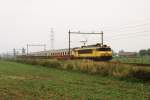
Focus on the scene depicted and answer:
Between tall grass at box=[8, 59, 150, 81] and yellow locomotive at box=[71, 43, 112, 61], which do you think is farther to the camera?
yellow locomotive at box=[71, 43, 112, 61]

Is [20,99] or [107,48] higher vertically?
[107,48]

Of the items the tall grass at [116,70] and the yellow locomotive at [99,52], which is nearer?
the tall grass at [116,70]

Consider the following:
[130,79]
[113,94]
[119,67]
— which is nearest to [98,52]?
[119,67]

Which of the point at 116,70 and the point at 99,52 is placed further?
the point at 99,52

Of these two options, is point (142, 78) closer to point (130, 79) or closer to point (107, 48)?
point (130, 79)

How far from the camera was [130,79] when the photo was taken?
70.6 ft

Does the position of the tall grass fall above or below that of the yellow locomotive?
below

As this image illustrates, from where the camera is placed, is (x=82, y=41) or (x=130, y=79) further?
(x=82, y=41)

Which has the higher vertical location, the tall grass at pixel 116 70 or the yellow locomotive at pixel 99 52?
the yellow locomotive at pixel 99 52

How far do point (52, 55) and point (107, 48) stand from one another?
22.5 m

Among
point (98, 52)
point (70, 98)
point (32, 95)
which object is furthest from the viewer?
point (98, 52)

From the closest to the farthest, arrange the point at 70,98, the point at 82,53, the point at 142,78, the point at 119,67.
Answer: the point at 70,98 < the point at 142,78 < the point at 119,67 < the point at 82,53

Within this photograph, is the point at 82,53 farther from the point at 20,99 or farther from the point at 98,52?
the point at 20,99

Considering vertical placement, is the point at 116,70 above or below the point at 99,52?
below
